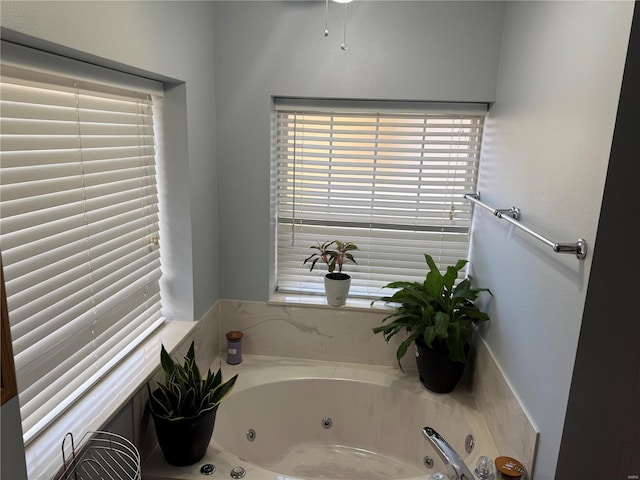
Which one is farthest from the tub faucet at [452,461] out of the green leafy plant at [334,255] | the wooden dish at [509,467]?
the green leafy plant at [334,255]

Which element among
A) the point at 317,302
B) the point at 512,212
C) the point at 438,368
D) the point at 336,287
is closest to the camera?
the point at 512,212

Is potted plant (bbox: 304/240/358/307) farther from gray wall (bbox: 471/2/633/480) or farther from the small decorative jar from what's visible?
gray wall (bbox: 471/2/633/480)

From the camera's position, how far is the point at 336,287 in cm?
225

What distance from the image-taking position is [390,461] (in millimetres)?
2186

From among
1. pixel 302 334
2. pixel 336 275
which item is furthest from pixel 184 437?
pixel 336 275

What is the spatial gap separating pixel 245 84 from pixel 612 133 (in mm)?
1544

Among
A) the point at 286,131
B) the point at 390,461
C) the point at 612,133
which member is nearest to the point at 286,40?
the point at 286,131

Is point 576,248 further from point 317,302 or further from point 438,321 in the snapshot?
point 317,302

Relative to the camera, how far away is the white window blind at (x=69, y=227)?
118cm

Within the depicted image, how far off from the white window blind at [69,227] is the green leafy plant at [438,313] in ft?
3.66

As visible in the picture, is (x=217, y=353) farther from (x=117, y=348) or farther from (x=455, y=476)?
(x=455, y=476)

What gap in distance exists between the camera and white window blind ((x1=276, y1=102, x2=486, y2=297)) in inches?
88.0

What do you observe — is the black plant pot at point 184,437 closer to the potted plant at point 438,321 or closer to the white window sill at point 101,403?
the white window sill at point 101,403

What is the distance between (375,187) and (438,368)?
912mm
